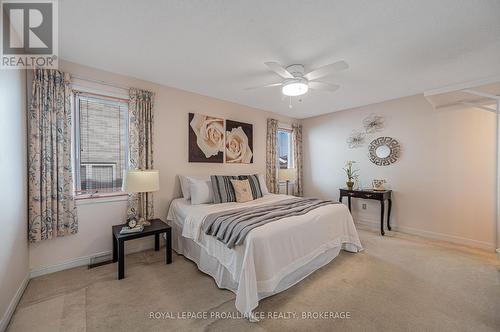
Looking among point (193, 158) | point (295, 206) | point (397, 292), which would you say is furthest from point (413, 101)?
point (193, 158)

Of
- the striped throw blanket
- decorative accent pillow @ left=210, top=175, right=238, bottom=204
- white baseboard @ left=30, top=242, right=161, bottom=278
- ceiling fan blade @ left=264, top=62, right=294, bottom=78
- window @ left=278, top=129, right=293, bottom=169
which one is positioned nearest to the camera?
the striped throw blanket

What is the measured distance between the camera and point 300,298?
6.55ft

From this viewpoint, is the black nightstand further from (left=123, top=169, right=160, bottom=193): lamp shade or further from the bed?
(left=123, top=169, right=160, bottom=193): lamp shade

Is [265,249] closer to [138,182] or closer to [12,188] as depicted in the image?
[138,182]

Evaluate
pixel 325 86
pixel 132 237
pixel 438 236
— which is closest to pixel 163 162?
pixel 132 237

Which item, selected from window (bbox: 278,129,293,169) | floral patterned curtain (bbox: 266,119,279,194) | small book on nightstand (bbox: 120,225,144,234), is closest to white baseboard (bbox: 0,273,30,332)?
small book on nightstand (bbox: 120,225,144,234)

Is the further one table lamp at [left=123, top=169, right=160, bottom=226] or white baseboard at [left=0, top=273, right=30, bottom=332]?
table lamp at [left=123, top=169, right=160, bottom=226]

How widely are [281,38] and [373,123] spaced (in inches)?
122

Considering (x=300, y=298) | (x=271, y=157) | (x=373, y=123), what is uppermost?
(x=373, y=123)

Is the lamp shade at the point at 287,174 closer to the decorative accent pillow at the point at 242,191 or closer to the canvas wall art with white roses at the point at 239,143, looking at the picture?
the canvas wall art with white roses at the point at 239,143

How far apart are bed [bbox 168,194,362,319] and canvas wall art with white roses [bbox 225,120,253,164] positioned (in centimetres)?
143

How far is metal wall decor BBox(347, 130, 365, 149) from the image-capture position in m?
4.41

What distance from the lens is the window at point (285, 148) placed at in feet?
17.1

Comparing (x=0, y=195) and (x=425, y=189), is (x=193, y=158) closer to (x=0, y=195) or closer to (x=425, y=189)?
(x=0, y=195)
